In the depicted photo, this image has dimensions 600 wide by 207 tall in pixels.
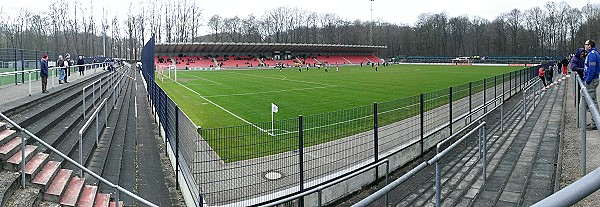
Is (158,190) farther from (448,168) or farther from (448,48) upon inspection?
(448,48)

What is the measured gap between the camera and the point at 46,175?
20.8 feet

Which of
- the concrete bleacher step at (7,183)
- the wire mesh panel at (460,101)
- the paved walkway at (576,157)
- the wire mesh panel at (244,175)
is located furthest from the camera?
the wire mesh panel at (460,101)

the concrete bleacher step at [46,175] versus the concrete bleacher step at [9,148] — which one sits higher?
the concrete bleacher step at [9,148]

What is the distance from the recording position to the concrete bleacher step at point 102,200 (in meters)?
6.78

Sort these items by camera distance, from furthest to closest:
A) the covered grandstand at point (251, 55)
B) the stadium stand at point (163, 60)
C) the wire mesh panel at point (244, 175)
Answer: the covered grandstand at point (251, 55)
the stadium stand at point (163, 60)
the wire mesh panel at point (244, 175)

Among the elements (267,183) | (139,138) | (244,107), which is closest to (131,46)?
(244,107)

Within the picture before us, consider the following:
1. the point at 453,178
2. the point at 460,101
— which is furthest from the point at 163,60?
the point at 453,178

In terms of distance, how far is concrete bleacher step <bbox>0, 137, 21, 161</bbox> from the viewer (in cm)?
613

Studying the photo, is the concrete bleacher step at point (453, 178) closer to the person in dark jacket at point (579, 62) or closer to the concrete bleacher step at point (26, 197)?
the concrete bleacher step at point (26, 197)

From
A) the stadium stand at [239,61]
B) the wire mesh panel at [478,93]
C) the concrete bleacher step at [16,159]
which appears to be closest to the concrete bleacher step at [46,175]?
the concrete bleacher step at [16,159]

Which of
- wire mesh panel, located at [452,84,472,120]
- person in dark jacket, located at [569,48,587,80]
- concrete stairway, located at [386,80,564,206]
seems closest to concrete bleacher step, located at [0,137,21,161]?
concrete stairway, located at [386,80,564,206]

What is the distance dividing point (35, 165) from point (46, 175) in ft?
0.86

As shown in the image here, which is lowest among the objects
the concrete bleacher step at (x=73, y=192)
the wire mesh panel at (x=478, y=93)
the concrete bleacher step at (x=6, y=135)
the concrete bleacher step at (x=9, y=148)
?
the concrete bleacher step at (x=73, y=192)

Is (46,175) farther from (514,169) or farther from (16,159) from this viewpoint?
(514,169)
